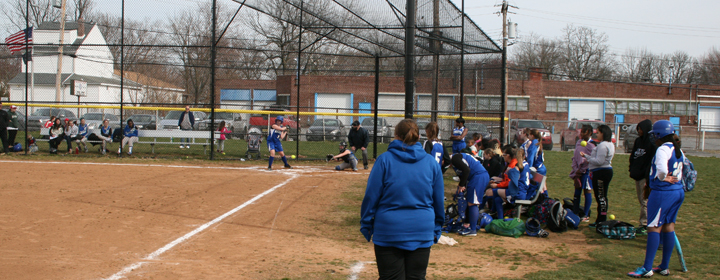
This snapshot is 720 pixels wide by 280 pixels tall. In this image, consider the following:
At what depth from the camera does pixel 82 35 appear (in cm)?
1956

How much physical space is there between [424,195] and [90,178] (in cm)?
987

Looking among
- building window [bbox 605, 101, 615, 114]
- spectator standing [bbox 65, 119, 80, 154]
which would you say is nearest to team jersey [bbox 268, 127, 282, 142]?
spectator standing [bbox 65, 119, 80, 154]

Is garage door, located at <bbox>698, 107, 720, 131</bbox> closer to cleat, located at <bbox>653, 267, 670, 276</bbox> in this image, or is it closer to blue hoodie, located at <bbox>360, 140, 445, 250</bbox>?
cleat, located at <bbox>653, 267, 670, 276</bbox>

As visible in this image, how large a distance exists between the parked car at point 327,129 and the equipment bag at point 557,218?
16.1 metres

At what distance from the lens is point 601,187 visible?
7.65m

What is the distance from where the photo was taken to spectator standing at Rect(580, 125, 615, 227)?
7.45 m

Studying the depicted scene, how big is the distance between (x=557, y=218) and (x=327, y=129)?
17.5 meters

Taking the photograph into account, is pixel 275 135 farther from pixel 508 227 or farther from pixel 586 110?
pixel 586 110

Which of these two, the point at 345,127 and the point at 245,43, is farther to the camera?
the point at 345,127

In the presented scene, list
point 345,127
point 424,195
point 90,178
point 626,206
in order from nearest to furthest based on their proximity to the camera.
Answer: point 424,195
point 626,206
point 90,178
point 345,127

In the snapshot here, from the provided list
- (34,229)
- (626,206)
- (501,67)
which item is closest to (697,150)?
Result: (501,67)

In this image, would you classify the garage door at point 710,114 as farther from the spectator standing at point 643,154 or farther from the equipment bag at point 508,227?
the equipment bag at point 508,227

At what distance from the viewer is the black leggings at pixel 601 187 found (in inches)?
293

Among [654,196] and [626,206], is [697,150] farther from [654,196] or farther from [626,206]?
[654,196]
